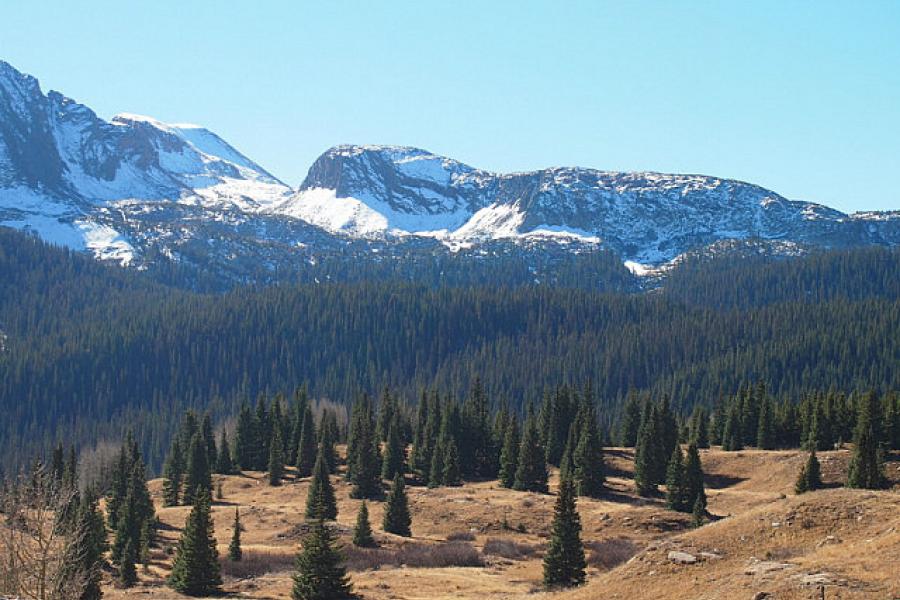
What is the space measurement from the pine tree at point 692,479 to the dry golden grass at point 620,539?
226 centimetres

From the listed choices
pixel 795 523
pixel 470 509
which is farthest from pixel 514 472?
pixel 795 523

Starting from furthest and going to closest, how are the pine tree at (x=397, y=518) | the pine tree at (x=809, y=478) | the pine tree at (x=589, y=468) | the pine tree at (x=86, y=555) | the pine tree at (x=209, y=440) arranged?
the pine tree at (x=209, y=440) → the pine tree at (x=589, y=468) → the pine tree at (x=397, y=518) → the pine tree at (x=809, y=478) → the pine tree at (x=86, y=555)

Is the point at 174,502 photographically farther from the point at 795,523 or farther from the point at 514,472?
the point at 795,523

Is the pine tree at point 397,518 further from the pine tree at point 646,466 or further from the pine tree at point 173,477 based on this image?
the pine tree at point 173,477

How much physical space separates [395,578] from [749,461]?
56088mm

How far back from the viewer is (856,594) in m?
35.5

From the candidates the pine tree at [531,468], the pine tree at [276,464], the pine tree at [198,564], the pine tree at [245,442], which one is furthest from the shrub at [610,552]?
the pine tree at [245,442]

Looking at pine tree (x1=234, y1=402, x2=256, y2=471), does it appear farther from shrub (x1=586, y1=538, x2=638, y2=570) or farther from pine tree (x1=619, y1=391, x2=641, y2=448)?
shrub (x1=586, y1=538, x2=638, y2=570)

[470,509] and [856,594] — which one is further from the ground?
[856,594]

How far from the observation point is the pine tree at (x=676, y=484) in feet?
290

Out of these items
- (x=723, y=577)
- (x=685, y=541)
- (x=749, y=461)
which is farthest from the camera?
(x=749, y=461)

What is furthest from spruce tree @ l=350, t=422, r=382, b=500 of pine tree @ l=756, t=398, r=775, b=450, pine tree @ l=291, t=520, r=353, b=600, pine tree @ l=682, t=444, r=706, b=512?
pine tree @ l=291, t=520, r=353, b=600

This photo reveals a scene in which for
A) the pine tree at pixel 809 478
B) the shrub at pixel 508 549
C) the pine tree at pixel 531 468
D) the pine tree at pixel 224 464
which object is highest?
the pine tree at pixel 809 478

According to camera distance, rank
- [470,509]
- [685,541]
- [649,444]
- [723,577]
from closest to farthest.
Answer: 1. [723,577]
2. [685,541]
3. [470,509]
4. [649,444]
